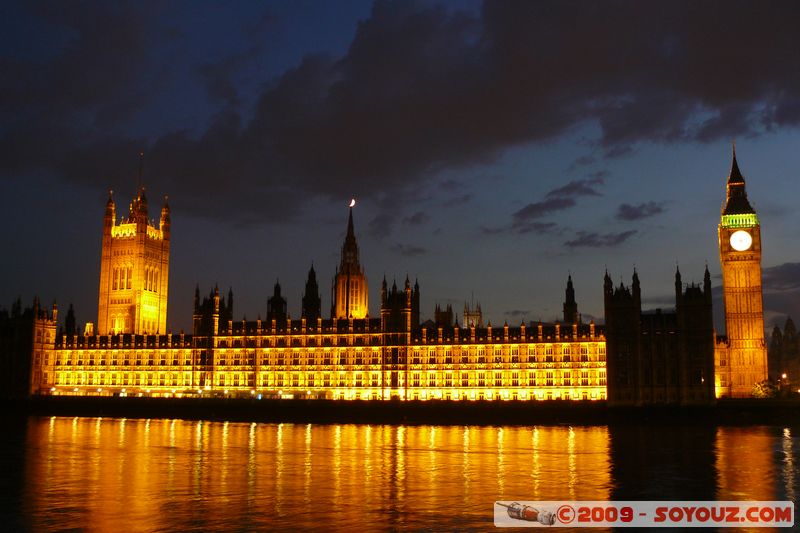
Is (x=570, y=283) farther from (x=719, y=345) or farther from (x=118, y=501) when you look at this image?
(x=118, y=501)

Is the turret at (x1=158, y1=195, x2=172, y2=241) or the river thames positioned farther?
the turret at (x1=158, y1=195, x2=172, y2=241)

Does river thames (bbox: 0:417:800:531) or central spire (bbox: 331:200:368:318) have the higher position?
central spire (bbox: 331:200:368:318)

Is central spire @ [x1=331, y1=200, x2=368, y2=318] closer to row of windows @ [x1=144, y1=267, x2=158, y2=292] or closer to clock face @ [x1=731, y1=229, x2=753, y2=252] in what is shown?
row of windows @ [x1=144, y1=267, x2=158, y2=292]

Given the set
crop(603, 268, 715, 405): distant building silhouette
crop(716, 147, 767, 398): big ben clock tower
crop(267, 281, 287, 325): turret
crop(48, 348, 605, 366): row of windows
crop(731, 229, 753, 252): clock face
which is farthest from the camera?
crop(267, 281, 287, 325): turret

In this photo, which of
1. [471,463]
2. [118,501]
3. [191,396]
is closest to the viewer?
[118,501]

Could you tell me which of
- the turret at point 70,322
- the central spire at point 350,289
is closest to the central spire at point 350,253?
the central spire at point 350,289

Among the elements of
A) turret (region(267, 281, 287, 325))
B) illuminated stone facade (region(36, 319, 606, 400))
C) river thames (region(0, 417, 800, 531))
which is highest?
turret (region(267, 281, 287, 325))

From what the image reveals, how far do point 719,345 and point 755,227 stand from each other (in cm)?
1896

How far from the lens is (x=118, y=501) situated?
40.0m

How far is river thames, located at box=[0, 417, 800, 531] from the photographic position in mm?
36375

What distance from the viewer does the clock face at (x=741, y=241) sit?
12700cm

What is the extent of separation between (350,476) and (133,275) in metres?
126

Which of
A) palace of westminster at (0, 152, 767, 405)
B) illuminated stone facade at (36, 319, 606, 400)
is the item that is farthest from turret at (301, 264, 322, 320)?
illuminated stone facade at (36, 319, 606, 400)

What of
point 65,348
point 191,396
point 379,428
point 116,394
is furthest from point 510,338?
point 65,348
